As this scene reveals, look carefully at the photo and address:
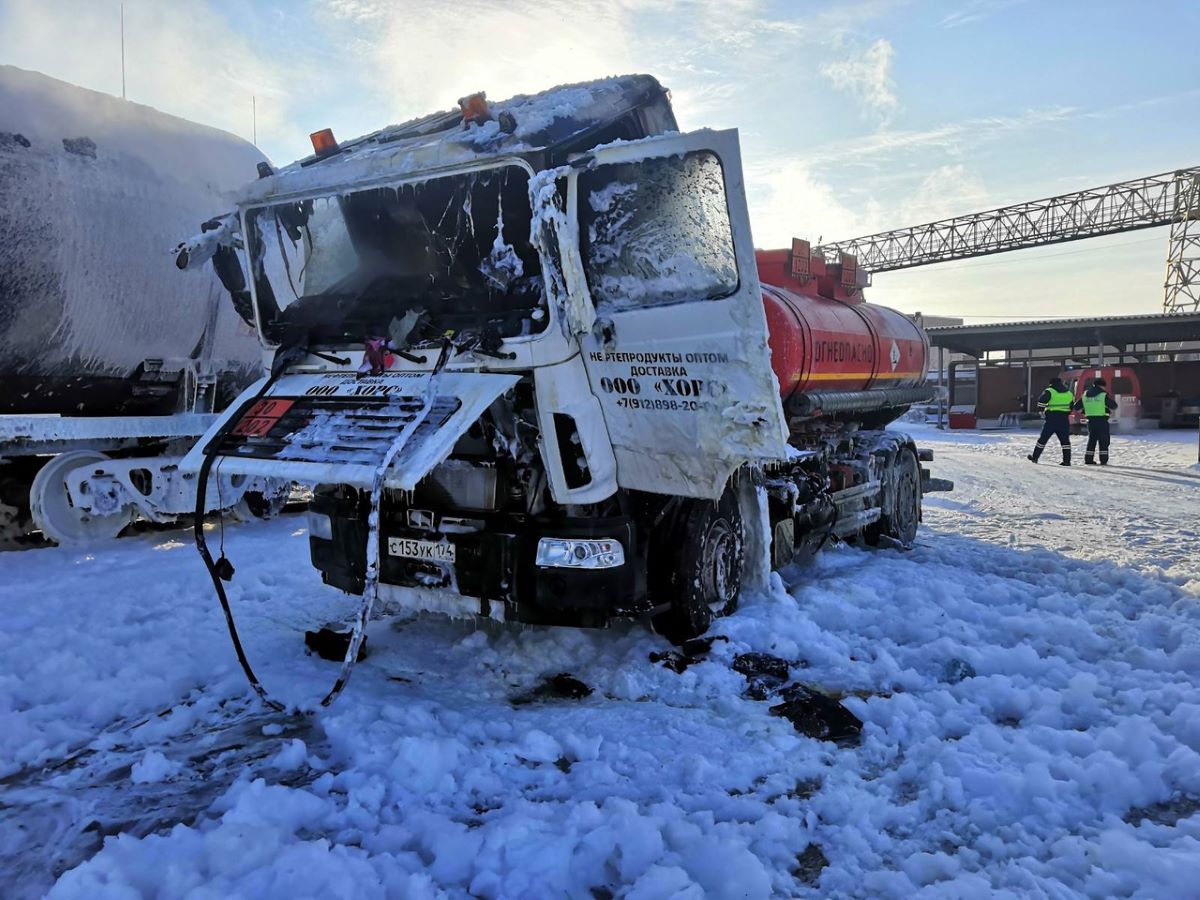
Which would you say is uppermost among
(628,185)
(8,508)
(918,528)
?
(628,185)

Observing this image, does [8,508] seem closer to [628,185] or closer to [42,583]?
[42,583]

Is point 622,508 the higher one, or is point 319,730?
point 622,508

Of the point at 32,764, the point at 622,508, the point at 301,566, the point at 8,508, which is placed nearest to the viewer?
the point at 32,764

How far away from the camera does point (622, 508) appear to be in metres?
4.61

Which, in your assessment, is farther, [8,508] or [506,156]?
[8,508]

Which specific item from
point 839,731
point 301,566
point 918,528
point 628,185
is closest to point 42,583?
point 301,566

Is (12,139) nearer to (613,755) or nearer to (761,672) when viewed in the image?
(613,755)

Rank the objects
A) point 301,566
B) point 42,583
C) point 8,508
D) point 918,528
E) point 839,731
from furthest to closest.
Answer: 1. point 918,528
2. point 8,508
3. point 301,566
4. point 42,583
5. point 839,731

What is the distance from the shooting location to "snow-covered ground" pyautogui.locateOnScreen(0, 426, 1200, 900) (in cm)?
273

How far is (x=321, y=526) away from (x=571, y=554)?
1722 mm

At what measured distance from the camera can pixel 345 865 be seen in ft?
8.70

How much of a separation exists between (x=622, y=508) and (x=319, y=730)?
1856 mm

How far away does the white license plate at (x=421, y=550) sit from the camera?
14.5 ft

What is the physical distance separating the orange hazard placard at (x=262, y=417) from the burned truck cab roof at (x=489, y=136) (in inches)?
49.8
